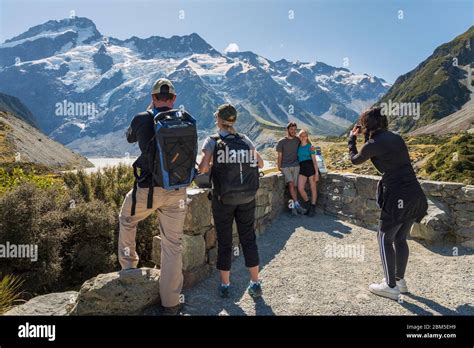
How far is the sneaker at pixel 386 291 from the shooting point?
4.81 meters

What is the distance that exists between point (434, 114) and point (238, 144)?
164795 millimetres

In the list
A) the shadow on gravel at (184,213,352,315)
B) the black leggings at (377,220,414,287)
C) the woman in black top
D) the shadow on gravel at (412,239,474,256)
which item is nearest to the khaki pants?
the shadow on gravel at (184,213,352,315)

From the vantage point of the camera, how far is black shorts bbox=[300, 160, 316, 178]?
927cm

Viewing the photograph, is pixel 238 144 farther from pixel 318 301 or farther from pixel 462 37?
pixel 462 37

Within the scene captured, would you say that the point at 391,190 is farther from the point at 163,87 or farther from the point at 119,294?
the point at 119,294

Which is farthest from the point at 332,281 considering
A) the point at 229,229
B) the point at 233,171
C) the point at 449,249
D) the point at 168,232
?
the point at 449,249

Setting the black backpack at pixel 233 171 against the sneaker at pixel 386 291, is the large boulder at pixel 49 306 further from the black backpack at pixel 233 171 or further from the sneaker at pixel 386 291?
the sneaker at pixel 386 291

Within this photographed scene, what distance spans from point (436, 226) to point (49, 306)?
7.05 meters

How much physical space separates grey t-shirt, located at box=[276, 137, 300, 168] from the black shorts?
0.16m

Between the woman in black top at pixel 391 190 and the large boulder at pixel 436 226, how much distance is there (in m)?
2.91

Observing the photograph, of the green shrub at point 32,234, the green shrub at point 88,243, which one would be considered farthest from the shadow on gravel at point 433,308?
the green shrub at point 32,234

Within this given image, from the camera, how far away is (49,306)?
397cm

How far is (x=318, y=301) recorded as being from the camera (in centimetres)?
481

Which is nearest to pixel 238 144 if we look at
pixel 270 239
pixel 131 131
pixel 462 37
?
pixel 131 131
